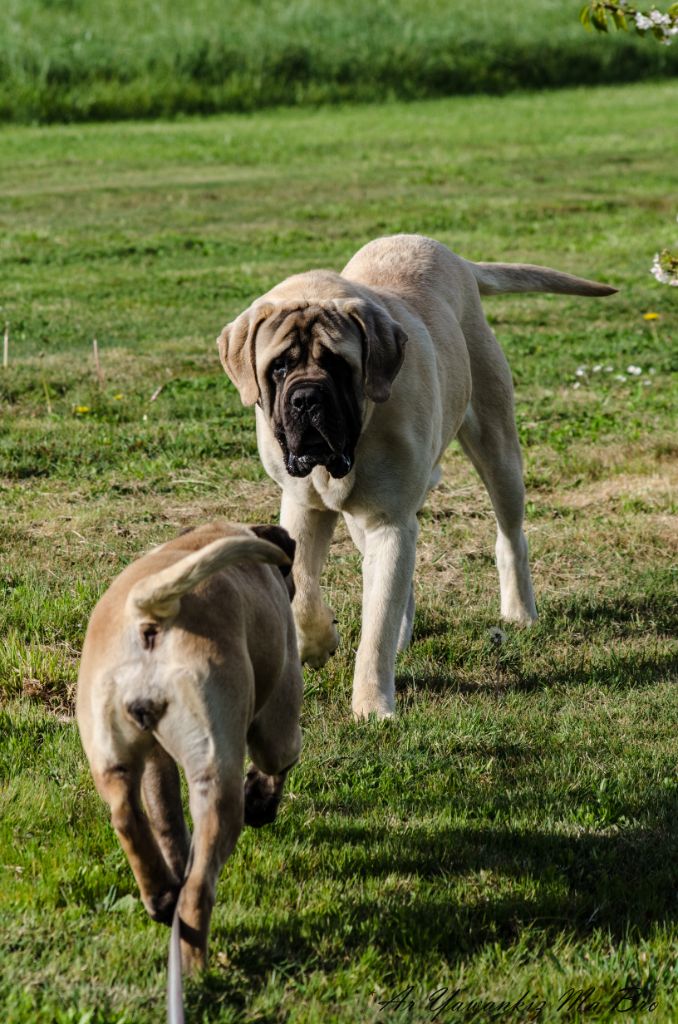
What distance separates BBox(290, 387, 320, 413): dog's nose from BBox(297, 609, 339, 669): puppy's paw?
96 centimetres

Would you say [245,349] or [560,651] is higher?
[245,349]

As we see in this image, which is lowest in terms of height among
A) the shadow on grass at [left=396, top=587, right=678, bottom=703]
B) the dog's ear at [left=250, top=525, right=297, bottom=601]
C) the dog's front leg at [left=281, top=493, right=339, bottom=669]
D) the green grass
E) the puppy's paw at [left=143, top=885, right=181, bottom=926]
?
the green grass

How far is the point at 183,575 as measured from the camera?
302cm

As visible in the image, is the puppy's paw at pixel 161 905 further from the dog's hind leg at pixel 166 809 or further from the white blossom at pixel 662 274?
the white blossom at pixel 662 274

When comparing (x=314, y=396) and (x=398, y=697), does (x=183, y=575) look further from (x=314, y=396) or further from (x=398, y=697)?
(x=398, y=697)

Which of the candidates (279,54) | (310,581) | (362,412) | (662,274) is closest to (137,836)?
(362,412)

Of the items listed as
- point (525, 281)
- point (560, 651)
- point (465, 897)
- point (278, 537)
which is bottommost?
point (560, 651)

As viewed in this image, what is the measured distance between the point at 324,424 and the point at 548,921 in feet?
5.92

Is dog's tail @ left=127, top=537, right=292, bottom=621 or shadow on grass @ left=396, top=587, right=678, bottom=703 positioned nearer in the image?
dog's tail @ left=127, top=537, right=292, bottom=621

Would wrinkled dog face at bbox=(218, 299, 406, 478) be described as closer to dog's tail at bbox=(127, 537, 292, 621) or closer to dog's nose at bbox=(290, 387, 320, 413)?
dog's nose at bbox=(290, 387, 320, 413)

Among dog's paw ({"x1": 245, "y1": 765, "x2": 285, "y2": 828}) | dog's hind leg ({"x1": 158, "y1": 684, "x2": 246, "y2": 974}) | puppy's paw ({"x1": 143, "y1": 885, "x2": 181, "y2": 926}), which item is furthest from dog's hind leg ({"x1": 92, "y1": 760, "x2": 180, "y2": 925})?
dog's paw ({"x1": 245, "y1": 765, "x2": 285, "y2": 828})

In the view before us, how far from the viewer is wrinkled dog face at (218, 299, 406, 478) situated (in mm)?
4676

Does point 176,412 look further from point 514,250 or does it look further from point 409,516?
point 514,250

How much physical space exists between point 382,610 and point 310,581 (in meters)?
0.40
